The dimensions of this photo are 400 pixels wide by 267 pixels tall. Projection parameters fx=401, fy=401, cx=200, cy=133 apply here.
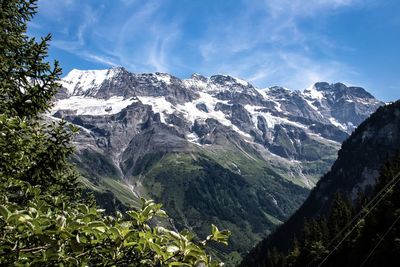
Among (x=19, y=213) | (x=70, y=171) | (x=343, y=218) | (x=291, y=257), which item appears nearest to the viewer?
(x=19, y=213)

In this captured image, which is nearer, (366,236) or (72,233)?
(72,233)

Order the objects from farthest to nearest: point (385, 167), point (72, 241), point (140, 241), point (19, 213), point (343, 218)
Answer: point (343, 218)
point (385, 167)
point (140, 241)
point (72, 241)
point (19, 213)

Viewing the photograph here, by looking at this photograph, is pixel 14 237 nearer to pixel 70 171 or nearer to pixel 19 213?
pixel 19 213

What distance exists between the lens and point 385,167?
3595 inches

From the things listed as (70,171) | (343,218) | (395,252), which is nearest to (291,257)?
(343,218)

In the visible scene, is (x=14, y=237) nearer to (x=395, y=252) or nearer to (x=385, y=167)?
(x=395, y=252)

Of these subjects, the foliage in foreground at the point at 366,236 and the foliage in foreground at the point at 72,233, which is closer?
the foliage in foreground at the point at 72,233

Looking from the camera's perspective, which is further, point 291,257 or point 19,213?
point 291,257

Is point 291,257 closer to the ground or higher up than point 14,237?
closer to the ground

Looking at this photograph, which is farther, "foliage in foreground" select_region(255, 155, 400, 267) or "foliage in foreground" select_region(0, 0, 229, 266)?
"foliage in foreground" select_region(255, 155, 400, 267)

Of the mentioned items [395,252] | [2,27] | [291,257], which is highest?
[2,27]

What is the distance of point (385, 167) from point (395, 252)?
34541 mm

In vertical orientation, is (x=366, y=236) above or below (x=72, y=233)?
below

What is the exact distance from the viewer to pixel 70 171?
19.5 metres
